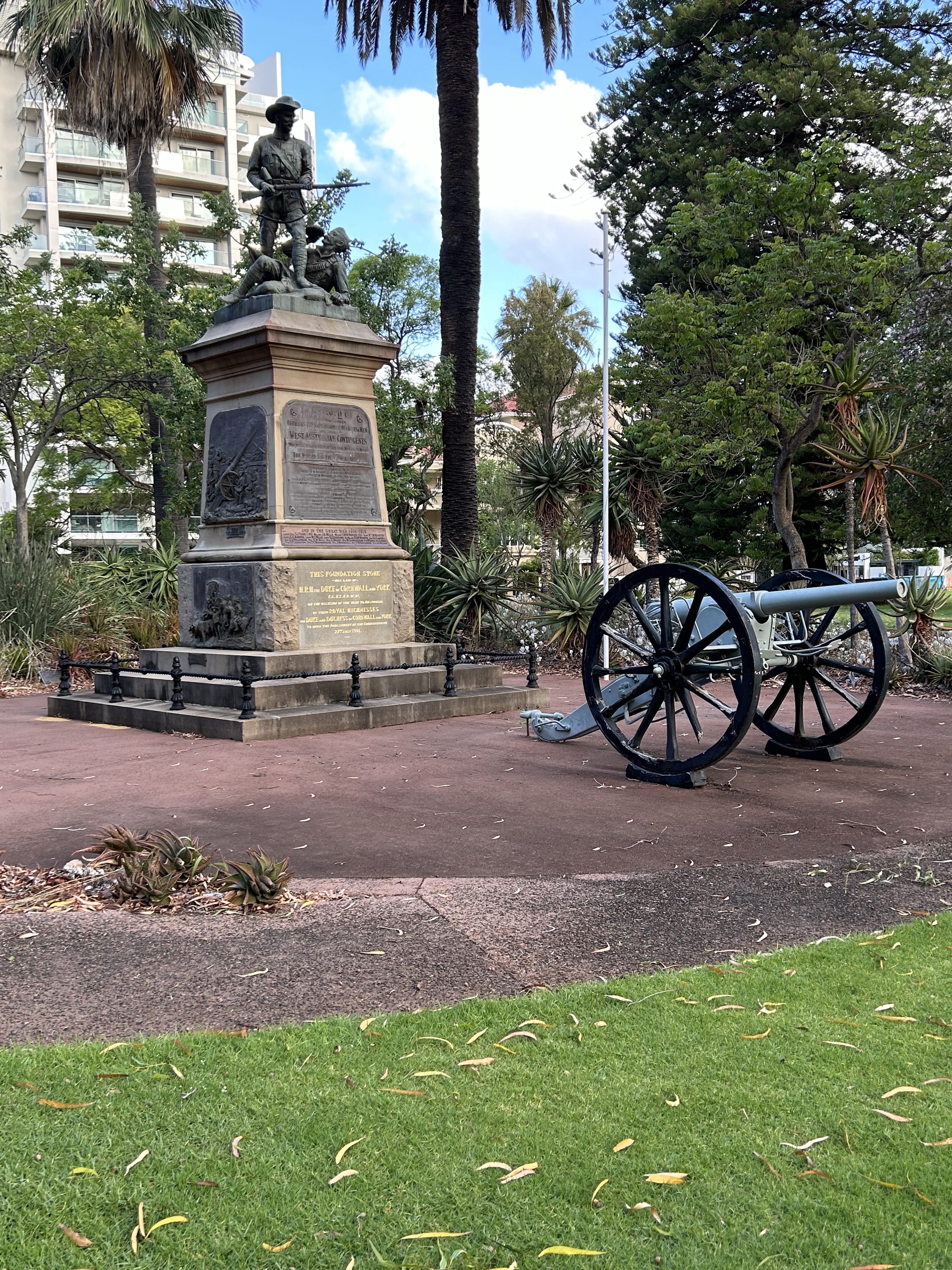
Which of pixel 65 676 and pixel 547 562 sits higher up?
pixel 547 562

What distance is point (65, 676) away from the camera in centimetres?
1205

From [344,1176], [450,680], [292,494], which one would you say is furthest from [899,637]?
[344,1176]

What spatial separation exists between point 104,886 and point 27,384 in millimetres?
20052

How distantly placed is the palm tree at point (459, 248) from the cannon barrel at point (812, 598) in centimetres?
1112

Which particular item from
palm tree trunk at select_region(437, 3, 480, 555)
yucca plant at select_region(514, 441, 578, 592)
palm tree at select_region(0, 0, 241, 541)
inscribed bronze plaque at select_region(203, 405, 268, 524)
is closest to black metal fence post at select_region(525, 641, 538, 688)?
inscribed bronze plaque at select_region(203, 405, 268, 524)

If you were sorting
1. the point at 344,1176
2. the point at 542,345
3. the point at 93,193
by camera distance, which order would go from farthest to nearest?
the point at 93,193
the point at 542,345
the point at 344,1176

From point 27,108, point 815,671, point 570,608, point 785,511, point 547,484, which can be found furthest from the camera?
point 27,108

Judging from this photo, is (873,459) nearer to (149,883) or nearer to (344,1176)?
(149,883)

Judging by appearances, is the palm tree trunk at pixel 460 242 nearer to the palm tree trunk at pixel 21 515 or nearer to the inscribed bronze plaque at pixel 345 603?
the inscribed bronze plaque at pixel 345 603

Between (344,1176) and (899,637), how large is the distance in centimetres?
1331

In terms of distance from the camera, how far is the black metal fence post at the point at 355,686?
10633 millimetres

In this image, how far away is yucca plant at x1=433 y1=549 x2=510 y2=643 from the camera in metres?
17.0

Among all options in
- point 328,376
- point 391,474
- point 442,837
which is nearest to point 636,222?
point 391,474

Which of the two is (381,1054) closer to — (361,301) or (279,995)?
(279,995)
